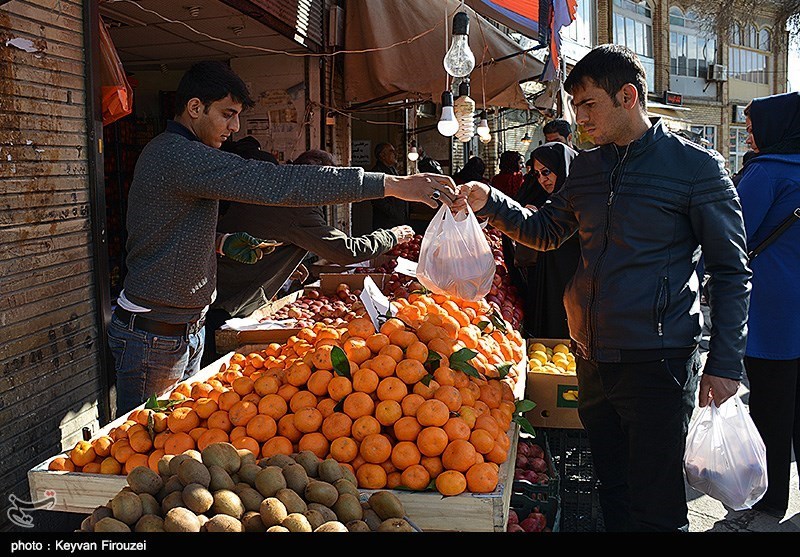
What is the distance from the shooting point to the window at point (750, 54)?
107 feet

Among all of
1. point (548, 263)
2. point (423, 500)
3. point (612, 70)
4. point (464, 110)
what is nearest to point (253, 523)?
point (423, 500)

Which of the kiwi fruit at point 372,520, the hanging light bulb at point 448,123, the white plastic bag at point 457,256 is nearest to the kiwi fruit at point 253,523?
the kiwi fruit at point 372,520

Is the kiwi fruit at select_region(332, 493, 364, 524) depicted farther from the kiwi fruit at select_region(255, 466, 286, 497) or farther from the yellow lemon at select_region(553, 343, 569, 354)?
the yellow lemon at select_region(553, 343, 569, 354)

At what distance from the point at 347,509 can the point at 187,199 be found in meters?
1.47

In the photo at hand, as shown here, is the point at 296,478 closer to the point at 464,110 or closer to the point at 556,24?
the point at 464,110

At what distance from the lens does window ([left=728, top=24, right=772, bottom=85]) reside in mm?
32500

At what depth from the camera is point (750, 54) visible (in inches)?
1318

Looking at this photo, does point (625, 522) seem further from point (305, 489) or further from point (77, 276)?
point (77, 276)

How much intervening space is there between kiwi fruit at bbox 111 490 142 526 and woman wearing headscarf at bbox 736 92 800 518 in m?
3.29

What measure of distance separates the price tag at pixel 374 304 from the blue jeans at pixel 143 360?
2.70 ft

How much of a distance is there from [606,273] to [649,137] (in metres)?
0.54

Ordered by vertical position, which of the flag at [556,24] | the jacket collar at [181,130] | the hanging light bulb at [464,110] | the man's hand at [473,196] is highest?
the flag at [556,24]

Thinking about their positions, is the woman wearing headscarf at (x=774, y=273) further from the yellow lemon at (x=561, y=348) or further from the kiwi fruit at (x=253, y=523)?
the kiwi fruit at (x=253, y=523)

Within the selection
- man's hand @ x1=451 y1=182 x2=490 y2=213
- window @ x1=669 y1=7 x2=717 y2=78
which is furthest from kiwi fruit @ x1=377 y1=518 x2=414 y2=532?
window @ x1=669 y1=7 x2=717 y2=78
